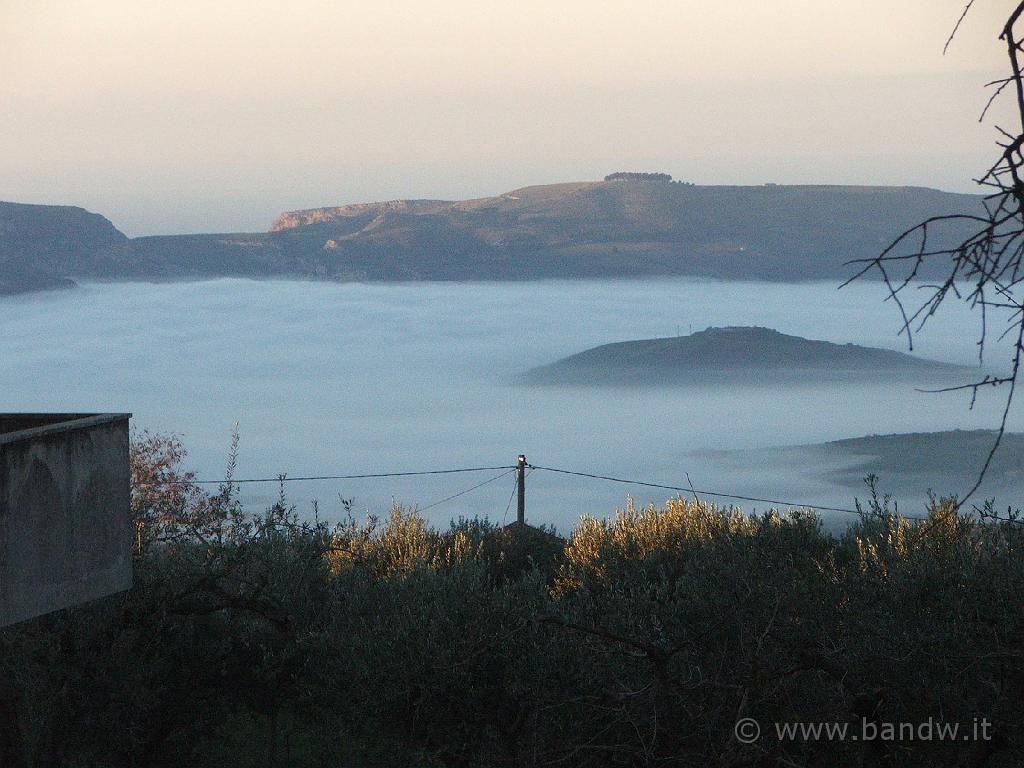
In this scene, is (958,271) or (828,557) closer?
(958,271)

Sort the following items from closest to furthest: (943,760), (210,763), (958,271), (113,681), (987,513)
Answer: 1. (958,271)
2. (943,760)
3. (987,513)
4. (113,681)
5. (210,763)

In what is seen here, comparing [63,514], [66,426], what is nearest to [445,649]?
[63,514]

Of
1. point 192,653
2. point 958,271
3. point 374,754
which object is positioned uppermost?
point 958,271

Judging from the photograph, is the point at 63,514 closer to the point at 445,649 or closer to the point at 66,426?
the point at 66,426

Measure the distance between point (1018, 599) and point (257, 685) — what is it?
7086 mm

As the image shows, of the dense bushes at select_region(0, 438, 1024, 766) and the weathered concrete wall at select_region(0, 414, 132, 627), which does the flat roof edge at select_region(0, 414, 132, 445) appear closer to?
the weathered concrete wall at select_region(0, 414, 132, 627)

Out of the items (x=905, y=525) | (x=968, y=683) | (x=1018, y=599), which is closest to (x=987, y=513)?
A: (x=1018, y=599)

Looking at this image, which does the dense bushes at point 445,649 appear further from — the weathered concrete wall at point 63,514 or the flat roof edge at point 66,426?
the flat roof edge at point 66,426

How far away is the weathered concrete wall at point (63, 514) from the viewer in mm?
8797

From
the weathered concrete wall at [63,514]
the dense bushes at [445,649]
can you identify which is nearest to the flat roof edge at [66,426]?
the weathered concrete wall at [63,514]

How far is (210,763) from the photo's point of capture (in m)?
12.3

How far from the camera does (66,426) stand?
9188mm

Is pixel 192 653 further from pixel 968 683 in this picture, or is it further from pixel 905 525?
pixel 905 525

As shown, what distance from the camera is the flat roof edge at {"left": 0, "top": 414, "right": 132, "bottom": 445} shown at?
864cm
